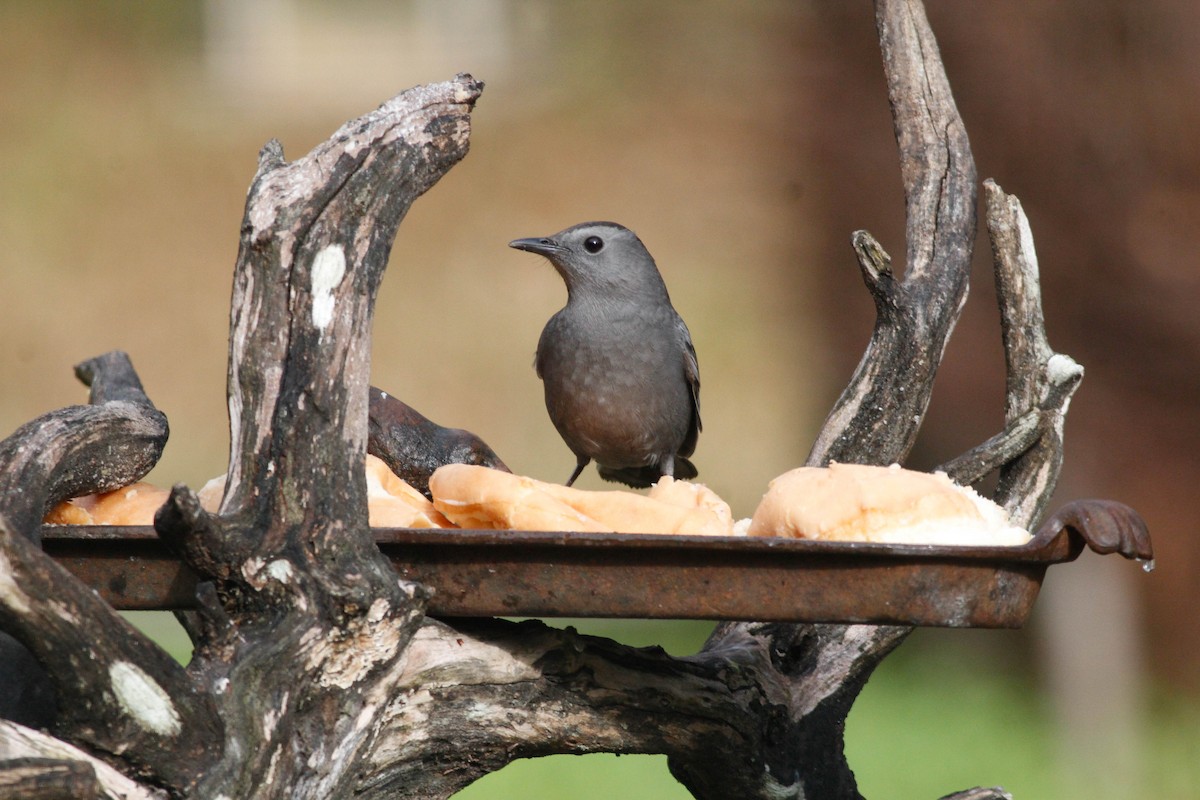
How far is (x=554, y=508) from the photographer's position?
1.75 m

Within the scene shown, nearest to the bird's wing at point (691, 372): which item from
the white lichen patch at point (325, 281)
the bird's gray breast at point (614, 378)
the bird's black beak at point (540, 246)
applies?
the bird's gray breast at point (614, 378)

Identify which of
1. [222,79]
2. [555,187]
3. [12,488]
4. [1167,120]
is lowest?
[12,488]

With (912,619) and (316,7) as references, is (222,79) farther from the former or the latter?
(912,619)

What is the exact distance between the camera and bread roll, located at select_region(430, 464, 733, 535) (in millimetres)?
1747

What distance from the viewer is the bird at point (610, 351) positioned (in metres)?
3.47

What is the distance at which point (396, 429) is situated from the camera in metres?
2.49

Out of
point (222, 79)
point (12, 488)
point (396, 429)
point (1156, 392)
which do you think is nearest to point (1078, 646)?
point (1156, 392)

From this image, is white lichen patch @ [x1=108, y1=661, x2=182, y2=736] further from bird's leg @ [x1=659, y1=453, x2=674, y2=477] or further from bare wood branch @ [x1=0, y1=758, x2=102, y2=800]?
bird's leg @ [x1=659, y1=453, x2=674, y2=477]

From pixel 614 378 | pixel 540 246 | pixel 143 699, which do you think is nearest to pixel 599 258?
pixel 540 246

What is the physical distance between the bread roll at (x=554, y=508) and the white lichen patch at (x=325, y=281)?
0.29 m

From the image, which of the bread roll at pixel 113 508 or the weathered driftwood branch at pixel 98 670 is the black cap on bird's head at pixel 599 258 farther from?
the weathered driftwood branch at pixel 98 670

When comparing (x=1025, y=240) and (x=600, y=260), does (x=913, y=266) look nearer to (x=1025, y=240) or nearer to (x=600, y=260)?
(x=1025, y=240)

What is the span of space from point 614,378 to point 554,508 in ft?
5.65

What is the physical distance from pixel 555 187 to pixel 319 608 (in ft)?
20.2
